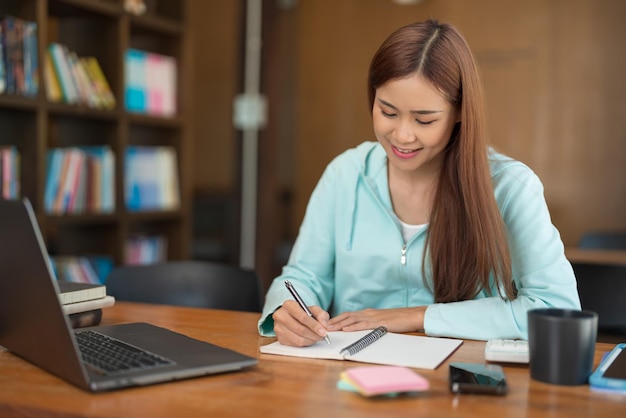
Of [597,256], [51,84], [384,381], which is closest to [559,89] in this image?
[597,256]

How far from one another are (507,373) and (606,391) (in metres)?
0.15

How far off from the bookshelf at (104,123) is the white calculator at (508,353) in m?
2.20

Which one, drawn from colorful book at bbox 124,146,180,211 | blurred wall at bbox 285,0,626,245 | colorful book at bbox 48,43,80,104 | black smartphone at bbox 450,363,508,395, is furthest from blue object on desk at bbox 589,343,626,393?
blurred wall at bbox 285,0,626,245

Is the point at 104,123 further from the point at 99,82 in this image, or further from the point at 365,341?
the point at 365,341

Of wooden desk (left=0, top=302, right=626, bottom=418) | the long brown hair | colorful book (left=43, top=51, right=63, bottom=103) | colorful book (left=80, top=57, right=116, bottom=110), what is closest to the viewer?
wooden desk (left=0, top=302, right=626, bottom=418)

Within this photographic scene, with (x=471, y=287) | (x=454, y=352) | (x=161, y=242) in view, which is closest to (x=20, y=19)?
(x=161, y=242)

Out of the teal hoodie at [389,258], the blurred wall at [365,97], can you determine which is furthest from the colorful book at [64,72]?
the teal hoodie at [389,258]

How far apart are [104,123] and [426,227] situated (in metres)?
2.22

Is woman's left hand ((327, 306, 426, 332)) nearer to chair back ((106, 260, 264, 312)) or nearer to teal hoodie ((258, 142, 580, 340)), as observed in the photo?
teal hoodie ((258, 142, 580, 340))

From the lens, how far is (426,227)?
177 cm

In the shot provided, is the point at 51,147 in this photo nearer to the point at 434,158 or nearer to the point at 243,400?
the point at 434,158

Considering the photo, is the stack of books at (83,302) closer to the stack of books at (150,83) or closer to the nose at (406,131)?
the nose at (406,131)

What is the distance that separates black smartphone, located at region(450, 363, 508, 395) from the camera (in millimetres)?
1083

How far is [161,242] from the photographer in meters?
3.95
